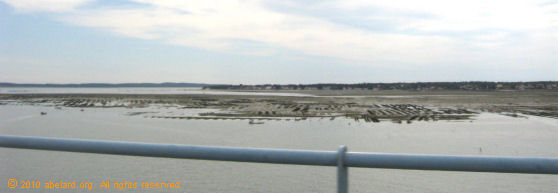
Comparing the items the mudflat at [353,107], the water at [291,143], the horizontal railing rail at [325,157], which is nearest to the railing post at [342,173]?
the horizontal railing rail at [325,157]

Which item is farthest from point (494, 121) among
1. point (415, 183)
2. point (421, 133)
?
point (415, 183)

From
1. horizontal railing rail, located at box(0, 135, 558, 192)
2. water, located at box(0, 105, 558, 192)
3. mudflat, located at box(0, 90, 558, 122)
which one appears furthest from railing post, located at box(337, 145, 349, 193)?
mudflat, located at box(0, 90, 558, 122)

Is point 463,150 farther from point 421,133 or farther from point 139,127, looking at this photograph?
point 139,127

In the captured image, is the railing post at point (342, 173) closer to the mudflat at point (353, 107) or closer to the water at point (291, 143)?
the water at point (291, 143)

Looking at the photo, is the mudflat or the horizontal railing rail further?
the mudflat

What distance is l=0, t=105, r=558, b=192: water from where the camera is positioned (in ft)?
32.7

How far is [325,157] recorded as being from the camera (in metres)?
2.14

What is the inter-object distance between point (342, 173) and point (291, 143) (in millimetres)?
18283

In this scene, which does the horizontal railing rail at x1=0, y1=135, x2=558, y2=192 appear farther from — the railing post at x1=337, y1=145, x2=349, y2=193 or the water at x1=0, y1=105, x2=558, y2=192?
the water at x1=0, y1=105, x2=558, y2=192

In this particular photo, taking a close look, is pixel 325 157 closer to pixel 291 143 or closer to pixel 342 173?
pixel 342 173

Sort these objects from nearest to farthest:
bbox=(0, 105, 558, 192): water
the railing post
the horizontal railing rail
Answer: the horizontal railing rail
the railing post
bbox=(0, 105, 558, 192): water

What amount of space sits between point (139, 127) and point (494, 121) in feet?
74.3

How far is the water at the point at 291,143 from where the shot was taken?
32.7 feet

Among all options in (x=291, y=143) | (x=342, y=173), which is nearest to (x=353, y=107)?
(x=291, y=143)
